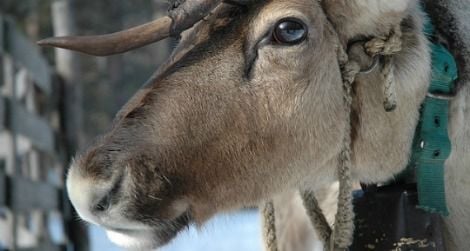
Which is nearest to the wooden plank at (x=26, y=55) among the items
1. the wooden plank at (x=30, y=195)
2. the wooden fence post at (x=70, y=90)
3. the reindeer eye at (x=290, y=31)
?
the wooden fence post at (x=70, y=90)

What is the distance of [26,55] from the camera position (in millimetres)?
7312

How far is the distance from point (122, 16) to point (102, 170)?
18.7 meters

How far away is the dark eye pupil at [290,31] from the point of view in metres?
2.77

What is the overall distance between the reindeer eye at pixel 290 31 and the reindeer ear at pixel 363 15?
0.46 ft

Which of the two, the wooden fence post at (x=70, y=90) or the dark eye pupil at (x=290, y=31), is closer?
the dark eye pupil at (x=290, y=31)

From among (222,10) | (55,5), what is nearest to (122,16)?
(55,5)

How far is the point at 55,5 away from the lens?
9.47 metres

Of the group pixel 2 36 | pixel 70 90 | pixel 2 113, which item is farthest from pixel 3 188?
pixel 70 90

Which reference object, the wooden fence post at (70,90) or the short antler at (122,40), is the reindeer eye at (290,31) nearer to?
the short antler at (122,40)

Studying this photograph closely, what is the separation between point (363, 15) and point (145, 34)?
71 cm

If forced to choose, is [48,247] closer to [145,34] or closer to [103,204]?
[145,34]

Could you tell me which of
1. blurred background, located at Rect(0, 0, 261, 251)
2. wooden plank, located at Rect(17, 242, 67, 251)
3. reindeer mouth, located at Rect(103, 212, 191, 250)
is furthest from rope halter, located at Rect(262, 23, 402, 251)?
wooden plank, located at Rect(17, 242, 67, 251)

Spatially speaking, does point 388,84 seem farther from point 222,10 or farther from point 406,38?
point 222,10

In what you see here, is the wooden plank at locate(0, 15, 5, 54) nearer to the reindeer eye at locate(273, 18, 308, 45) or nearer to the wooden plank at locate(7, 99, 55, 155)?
the wooden plank at locate(7, 99, 55, 155)
